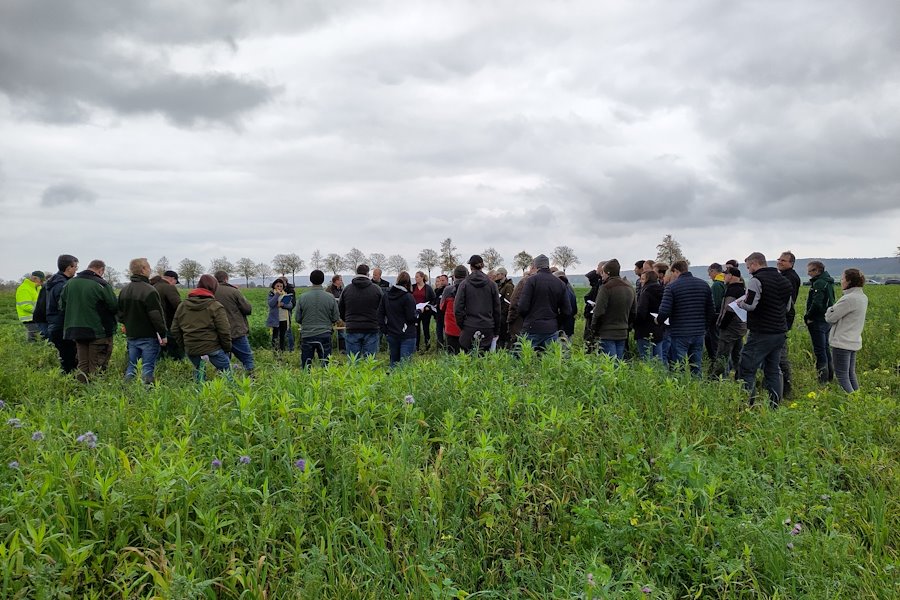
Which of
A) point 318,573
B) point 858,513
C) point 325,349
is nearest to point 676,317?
point 858,513

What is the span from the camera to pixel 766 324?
751 centimetres

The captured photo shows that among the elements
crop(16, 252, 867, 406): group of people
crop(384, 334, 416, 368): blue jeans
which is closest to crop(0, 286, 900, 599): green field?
crop(16, 252, 867, 406): group of people

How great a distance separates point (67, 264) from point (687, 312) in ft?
35.3

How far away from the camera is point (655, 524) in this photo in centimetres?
361

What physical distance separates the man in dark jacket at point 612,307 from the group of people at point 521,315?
2 cm

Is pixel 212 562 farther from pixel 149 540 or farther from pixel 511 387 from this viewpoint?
pixel 511 387

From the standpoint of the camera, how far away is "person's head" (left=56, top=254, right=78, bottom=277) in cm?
908

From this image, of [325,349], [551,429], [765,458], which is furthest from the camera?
[325,349]

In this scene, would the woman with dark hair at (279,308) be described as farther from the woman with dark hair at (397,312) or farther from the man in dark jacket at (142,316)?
the man in dark jacket at (142,316)

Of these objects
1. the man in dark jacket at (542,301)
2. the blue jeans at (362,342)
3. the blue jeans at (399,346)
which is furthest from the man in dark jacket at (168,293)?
the man in dark jacket at (542,301)

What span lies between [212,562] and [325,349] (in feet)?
25.3

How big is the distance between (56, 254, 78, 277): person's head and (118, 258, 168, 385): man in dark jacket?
4.78 ft

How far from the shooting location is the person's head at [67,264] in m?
9.08

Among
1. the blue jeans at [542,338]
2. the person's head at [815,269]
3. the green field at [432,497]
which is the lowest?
the green field at [432,497]
